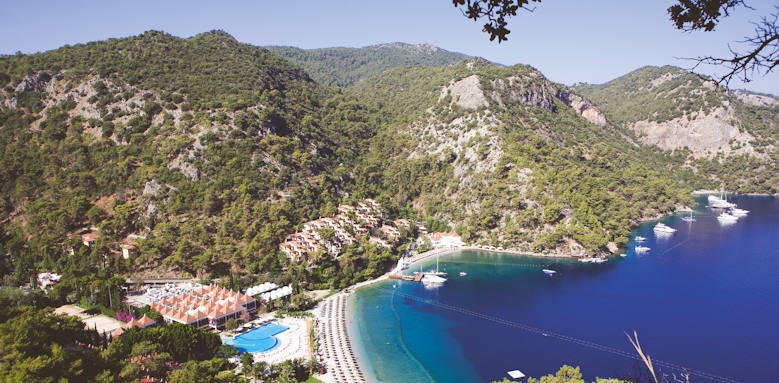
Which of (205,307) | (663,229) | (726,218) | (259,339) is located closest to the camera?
(259,339)

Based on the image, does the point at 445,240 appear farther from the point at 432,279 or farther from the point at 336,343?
the point at 336,343

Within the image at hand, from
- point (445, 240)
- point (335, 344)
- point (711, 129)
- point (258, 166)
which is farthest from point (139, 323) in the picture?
point (711, 129)

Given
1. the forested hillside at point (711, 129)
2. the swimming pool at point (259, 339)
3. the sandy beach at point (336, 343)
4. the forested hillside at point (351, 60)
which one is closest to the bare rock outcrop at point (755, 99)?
the forested hillside at point (711, 129)

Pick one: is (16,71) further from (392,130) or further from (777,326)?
(777,326)

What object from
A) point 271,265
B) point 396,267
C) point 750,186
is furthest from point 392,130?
point 750,186

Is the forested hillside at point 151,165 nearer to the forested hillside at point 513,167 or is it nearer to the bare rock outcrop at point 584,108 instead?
the forested hillside at point 513,167

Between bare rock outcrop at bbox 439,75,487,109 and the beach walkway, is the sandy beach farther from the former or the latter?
bare rock outcrop at bbox 439,75,487,109

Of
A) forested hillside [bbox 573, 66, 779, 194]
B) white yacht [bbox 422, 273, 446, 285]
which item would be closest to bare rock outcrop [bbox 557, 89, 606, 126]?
forested hillside [bbox 573, 66, 779, 194]
